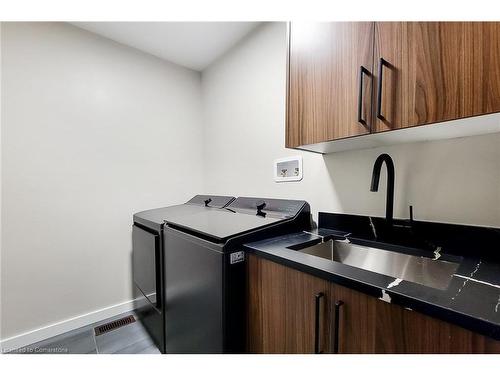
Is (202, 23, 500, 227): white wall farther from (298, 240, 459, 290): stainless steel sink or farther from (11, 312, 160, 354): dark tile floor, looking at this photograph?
(11, 312, 160, 354): dark tile floor

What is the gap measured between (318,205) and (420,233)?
0.57 metres

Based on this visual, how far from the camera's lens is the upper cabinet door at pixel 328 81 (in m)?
0.91

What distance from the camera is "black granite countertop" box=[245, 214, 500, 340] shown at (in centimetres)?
52

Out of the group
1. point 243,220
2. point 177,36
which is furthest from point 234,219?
point 177,36

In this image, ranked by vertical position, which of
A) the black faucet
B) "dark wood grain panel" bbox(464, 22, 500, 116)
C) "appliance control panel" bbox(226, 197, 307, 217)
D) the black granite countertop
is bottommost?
the black granite countertop

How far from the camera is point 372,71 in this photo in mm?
888

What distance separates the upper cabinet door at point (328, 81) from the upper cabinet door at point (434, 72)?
0.06 metres

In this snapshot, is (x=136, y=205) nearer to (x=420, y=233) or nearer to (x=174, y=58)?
(x=174, y=58)

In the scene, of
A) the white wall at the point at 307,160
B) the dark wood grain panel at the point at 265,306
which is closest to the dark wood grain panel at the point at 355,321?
the dark wood grain panel at the point at 265,306

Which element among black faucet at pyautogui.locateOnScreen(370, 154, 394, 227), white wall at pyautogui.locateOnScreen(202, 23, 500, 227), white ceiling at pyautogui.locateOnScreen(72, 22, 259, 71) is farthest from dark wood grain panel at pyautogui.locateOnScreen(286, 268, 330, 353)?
white ceiling at pyautogui.locateOnScreen(72, 22, 259, 71)

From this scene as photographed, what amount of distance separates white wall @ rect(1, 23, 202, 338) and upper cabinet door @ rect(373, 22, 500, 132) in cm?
204

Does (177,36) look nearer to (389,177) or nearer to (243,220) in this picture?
(243,220)

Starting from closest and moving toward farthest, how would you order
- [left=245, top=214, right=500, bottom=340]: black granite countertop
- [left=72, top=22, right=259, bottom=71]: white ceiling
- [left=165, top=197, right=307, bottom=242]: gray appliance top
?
[left=245, top=214, right=500, bottom=340]: black granite countertop → [left=165, top=197, right=307, bottom=242]: gray appliance top → [left=72, top=22, right=259, bottom=71]: white ceiling

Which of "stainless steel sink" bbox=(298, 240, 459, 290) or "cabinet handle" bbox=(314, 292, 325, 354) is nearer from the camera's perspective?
"cabinet handle" bbox=(314, 292, 325, 354)
